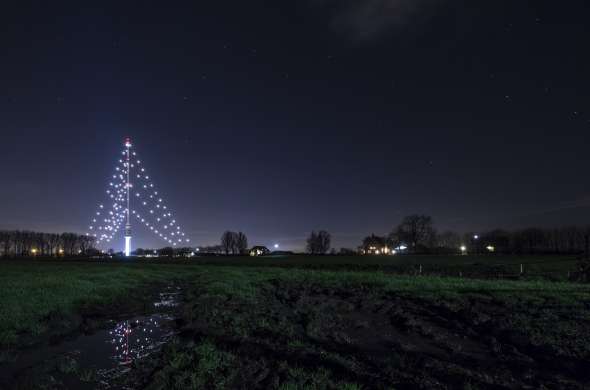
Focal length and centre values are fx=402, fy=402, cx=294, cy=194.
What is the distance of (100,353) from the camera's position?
13.3m

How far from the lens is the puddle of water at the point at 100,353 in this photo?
10943 mm

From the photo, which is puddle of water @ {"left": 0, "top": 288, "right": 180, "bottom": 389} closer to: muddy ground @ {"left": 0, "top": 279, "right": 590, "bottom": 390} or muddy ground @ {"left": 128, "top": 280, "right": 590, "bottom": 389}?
muddy ground @ {"left": 0, "top": 279, "right": 590, "bottom": 390}

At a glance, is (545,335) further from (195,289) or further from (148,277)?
(148,277)

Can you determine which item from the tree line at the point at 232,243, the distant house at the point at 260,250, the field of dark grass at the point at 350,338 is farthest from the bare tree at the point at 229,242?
the field of dark grass at the point at 350,338

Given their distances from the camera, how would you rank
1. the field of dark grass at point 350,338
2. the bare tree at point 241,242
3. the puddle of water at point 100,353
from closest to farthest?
the field of dark grass at point 350,338
the puddle of water at point 100,353
the bare tree at point 241,242

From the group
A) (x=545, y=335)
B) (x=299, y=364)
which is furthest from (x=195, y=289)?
(x=545, y=335)

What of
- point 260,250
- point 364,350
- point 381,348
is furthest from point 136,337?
point 260,250

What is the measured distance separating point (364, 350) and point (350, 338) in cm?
146

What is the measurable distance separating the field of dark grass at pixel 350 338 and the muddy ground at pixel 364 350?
0.16ft

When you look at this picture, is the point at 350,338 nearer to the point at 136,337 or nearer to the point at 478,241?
the point at 136,337

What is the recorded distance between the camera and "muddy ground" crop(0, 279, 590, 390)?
964cm

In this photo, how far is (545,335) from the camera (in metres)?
13.0

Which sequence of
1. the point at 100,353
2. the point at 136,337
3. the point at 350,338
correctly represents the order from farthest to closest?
the point at 136,337 → the point at 350,338 → the point at 100,353

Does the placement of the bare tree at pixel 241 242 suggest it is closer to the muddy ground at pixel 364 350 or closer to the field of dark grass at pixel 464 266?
the field of dark grass at pixel 464 266
